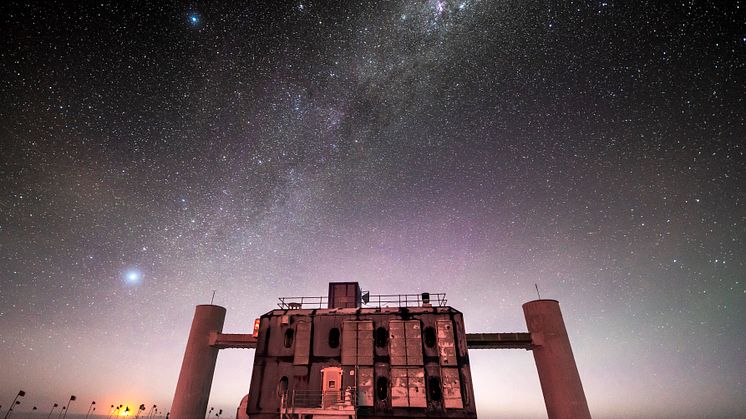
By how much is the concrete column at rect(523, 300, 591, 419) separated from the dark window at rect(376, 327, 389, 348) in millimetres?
12247

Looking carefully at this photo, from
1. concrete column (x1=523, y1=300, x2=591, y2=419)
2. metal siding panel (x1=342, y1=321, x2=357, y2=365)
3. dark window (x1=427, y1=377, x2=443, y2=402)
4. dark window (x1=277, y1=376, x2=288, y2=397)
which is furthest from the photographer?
concrete column (x1=523, y1=300, x2=591, y2=419)

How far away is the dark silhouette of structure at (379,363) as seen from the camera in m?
21.2

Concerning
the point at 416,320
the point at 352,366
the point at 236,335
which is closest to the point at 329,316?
the point at 352,366

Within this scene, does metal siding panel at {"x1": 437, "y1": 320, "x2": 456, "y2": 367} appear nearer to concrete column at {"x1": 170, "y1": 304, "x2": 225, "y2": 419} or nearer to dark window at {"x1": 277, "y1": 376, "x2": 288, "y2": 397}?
dark window at {"x1": 277, "y1": 376, "x2": 288, "y2": 397}

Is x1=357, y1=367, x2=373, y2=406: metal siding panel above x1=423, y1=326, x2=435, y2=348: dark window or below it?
below

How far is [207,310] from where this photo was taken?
30641 millimetres

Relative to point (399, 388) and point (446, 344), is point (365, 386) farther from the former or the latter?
point (446, 344)

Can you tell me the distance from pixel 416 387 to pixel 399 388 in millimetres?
1083

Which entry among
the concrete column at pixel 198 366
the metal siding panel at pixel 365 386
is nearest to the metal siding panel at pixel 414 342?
the metal siding panel at pixel 365 386

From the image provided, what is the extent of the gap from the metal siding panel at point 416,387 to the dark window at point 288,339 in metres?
8.72

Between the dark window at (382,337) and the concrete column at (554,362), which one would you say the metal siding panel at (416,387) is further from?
the concrete column at (554,362)

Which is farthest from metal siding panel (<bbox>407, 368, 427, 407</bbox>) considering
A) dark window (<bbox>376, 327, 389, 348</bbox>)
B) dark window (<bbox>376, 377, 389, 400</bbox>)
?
dark window (<bbox>376, 327, 389, 348</bbox>)

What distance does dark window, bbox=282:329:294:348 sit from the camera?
24.4 m

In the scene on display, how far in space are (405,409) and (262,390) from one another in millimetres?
9713
